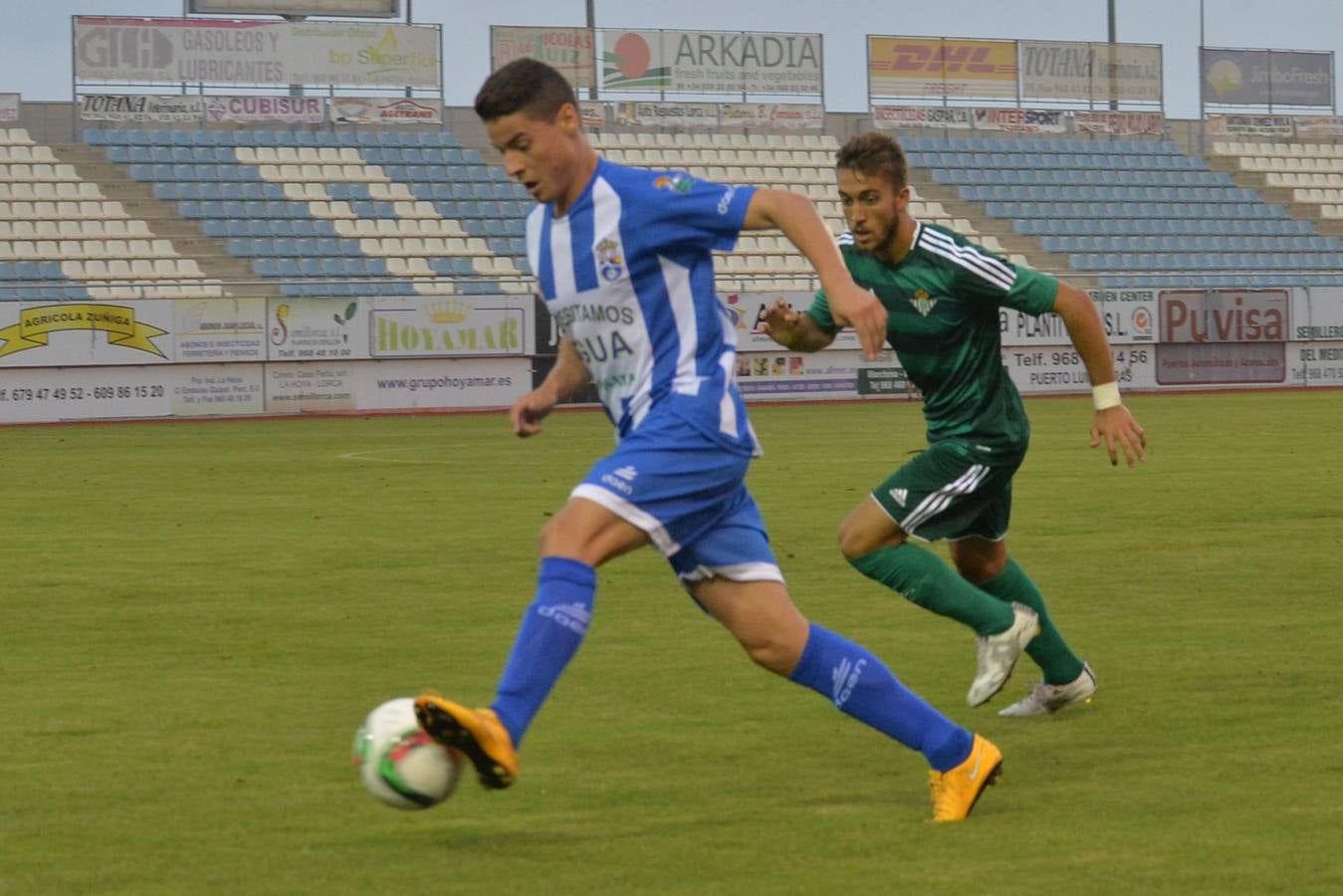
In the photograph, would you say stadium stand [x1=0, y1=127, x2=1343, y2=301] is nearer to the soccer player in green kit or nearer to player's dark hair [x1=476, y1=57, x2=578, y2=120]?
the soccer player in green kit

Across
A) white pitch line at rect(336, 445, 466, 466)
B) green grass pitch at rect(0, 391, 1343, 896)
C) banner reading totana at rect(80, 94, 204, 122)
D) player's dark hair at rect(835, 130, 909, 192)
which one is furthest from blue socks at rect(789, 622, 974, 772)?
banner reading totana at rect(80, 94, 204, 122)

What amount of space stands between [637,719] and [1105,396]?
1.79 meters

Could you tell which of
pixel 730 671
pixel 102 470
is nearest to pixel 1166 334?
pixel 102 470

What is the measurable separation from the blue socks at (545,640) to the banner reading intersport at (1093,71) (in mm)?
49302

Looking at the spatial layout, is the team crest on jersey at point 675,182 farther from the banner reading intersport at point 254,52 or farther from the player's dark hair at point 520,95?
the banner reading intersport at point 254,52

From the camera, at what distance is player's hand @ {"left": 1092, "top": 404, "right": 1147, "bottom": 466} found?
20.1 feet

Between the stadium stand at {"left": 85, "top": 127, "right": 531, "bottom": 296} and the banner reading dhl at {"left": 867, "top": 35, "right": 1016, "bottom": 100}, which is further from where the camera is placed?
the banner reading dhl at {"left": 867, "top": 35, "right": 1016, "bottom": 100}

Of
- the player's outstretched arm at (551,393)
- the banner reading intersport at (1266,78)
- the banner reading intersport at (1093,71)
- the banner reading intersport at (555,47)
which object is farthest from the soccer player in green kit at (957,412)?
the banner reading intersport at (1266,78)

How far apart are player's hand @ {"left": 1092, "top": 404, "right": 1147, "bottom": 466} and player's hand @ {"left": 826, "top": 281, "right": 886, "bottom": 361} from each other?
5.59 ft

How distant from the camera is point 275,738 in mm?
6344

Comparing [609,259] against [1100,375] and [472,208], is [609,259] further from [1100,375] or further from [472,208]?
[472,208]

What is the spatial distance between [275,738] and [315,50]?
132 feet

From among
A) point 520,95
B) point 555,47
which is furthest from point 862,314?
point 555,47

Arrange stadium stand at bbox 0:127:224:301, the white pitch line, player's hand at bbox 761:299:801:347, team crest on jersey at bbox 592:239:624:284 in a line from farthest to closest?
stadium stand at bbox 0:127:224:301 < the white pitch line < player's hand at bbox 761:299:801:347 < team crest on jersey at bbox 592:239:624:284
